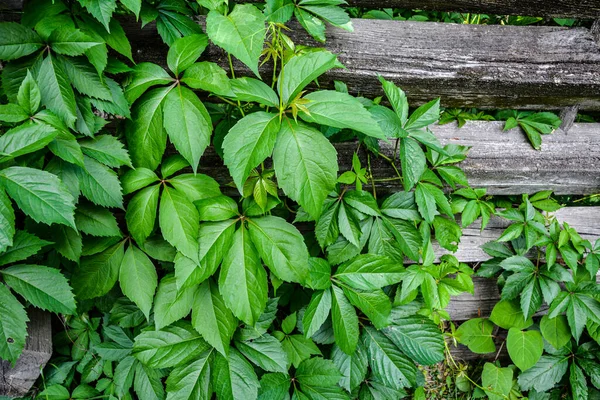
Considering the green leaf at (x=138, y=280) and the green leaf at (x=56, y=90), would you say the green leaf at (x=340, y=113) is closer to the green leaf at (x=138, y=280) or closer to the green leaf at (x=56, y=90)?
the green leaf at (x=56, y=90)

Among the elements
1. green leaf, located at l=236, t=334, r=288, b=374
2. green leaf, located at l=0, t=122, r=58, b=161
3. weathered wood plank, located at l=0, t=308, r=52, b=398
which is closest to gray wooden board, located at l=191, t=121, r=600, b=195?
green leaf, located at l=236, t=334, r=288, b=374

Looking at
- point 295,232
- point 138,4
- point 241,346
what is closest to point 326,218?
point 295,232

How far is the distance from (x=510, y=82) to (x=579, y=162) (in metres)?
0.53

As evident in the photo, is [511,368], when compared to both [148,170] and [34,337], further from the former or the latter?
[34,337]

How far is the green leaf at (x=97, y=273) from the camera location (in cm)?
136

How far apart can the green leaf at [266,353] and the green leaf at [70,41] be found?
1.04 metres

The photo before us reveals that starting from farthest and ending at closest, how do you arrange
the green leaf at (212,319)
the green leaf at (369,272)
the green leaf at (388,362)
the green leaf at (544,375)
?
1. the green leaf at (544,375)
2. the green leaf at (388,362)
3. the green leaf at (369,272)
4. the green leaf at (212,319)

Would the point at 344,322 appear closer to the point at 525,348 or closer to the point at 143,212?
the point at 143,212

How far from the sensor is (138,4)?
1034 mm

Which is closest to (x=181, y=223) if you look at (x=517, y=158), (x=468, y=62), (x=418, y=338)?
(x=418, y=338)

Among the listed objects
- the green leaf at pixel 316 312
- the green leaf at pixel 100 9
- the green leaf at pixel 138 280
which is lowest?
the green leaf at pixel 316 312

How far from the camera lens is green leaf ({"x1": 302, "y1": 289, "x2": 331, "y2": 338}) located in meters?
1.44

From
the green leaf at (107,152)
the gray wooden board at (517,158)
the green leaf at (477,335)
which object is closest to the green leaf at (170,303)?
the green leaf at (107,152)

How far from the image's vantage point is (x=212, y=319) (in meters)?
1.35
